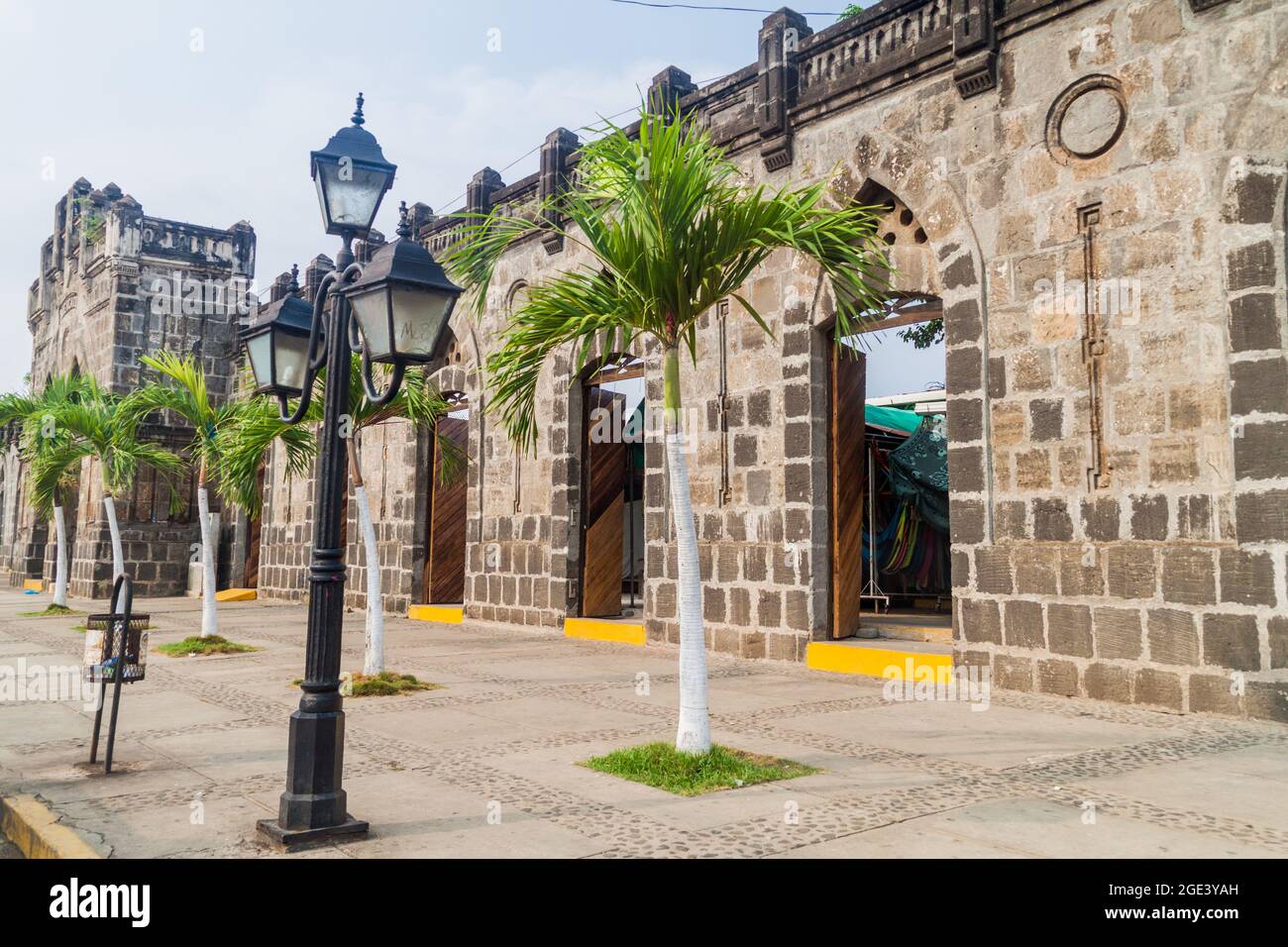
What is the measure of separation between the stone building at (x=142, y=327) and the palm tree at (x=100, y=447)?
230 inches

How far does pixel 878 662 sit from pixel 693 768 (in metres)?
4.83

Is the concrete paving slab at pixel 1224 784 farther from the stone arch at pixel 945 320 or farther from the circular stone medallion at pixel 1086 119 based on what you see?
the circular stone medallion at pixel 1086 119

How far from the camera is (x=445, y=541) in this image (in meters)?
18.1

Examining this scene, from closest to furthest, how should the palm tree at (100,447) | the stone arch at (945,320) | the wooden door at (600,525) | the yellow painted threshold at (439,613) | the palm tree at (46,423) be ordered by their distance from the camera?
1. the stone arch at (945,320)
2. the wooden door at (600,525)
3. the palm tree at (100,447)
4. the yellow painted threshold at (439,613)
5. the palm tree at (46,423)

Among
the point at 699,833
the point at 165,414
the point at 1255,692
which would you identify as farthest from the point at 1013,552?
the point at 165,414

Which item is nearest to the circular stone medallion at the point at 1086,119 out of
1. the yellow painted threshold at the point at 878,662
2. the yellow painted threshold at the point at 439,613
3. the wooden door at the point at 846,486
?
the wooden door at the point at 846,486

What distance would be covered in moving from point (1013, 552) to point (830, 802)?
4.59 meters

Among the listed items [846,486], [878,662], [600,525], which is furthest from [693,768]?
[600,525]

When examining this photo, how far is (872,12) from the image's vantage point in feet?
35.0

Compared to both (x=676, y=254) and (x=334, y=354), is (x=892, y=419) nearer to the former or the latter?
(x=676, y=254)

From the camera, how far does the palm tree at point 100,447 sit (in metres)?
16.1

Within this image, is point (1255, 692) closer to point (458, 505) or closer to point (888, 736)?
point (888, 736)

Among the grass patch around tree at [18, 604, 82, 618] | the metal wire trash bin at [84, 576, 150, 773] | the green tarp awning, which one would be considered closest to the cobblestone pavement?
the metal wire trash bin at [84, 576, 150, 773]

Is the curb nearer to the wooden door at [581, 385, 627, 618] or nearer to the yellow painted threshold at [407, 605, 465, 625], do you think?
the wooden door at [581, 385, 627, 618]
